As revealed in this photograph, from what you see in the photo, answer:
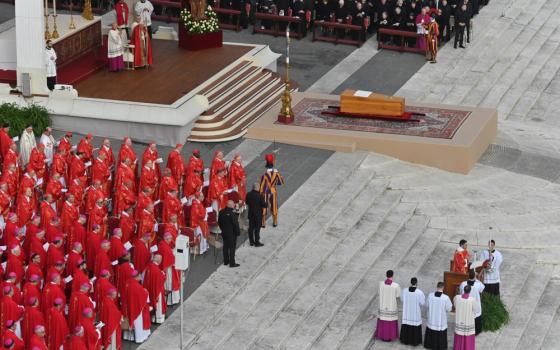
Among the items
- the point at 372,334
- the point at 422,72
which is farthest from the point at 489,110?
the point at 372,334

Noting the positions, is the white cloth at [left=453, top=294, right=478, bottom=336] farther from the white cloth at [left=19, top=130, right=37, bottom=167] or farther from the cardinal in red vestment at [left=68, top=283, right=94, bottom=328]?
the white cloth at [left=19, top=130, right=37, bottom=167]

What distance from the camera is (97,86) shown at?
37.0 meters

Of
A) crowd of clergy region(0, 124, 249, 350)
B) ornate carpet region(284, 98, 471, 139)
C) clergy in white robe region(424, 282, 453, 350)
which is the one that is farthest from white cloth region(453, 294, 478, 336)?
ornate carpet region(284, 98, 471, 139)

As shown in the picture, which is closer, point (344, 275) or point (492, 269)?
point (492, 269)

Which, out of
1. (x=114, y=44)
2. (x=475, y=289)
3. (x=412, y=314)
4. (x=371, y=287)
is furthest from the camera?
(x=114, y=44)

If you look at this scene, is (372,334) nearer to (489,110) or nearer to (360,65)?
(489,110)

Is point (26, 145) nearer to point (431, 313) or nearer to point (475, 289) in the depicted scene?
point (431, 313)

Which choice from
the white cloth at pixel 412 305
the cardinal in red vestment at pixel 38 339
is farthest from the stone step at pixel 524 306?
the cardinal in red vestment at pixel 38 339

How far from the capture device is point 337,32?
4391cm

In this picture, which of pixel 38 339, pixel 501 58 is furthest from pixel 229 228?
pixel 501 58

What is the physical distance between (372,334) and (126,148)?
6587 mm

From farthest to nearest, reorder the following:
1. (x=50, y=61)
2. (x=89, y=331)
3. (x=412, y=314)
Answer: (x=50, y=61)
(x=412, y=314)
(x=89, y=331)

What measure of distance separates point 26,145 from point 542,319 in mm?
10662

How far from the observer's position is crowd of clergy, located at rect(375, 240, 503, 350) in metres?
27.6
